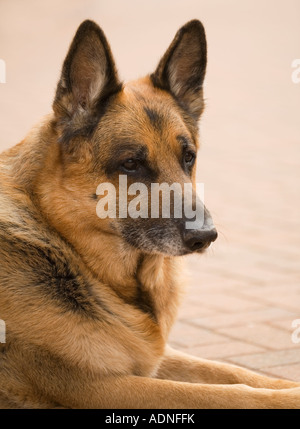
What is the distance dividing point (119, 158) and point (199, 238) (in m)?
0.51

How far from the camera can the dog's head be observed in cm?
322

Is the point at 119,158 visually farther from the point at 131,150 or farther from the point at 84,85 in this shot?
the point at 84,85

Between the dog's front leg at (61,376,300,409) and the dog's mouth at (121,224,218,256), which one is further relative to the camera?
the dog's mouth at (121,224,218,256)

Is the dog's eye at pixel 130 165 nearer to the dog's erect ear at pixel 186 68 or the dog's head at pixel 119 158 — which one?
the dog's head at pixel 119 158

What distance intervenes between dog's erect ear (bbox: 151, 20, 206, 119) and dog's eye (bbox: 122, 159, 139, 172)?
0.58 meters

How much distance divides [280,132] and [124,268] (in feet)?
26.2

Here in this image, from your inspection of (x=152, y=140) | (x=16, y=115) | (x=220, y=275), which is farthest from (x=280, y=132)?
(x=152, y=140)

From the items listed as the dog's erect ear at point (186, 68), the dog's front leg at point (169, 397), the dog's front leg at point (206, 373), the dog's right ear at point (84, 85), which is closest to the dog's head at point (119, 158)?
the dog's right ear at point (84, 85)

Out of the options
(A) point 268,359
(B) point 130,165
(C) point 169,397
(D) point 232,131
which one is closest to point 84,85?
(B) point 130,165

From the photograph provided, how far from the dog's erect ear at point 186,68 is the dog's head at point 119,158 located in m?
0.32

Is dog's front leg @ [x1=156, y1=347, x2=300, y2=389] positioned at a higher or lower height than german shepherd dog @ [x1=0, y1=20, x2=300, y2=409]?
lower

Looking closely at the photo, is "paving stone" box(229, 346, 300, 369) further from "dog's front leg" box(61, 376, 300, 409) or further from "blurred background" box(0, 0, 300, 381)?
"dog's front leg" box(61, 376, 300, 409)

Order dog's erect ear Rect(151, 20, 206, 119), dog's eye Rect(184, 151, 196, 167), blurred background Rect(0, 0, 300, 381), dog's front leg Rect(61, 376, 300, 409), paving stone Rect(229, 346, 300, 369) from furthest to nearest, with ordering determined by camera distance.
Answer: blurred background Rect(0, 0, 300, 381), paving stone Rect(229, 346, 300, 369), dog's erect ear Rect(151, 20, 206, 119), dog's eye Rect(184, 151, 196, 167), dog's front leg Rect(61, 376, 300, 409)

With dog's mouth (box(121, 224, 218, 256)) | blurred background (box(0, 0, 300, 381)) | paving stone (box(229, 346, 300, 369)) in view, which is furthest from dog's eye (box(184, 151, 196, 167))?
paving stone (box(229, 346, 300, 369))
